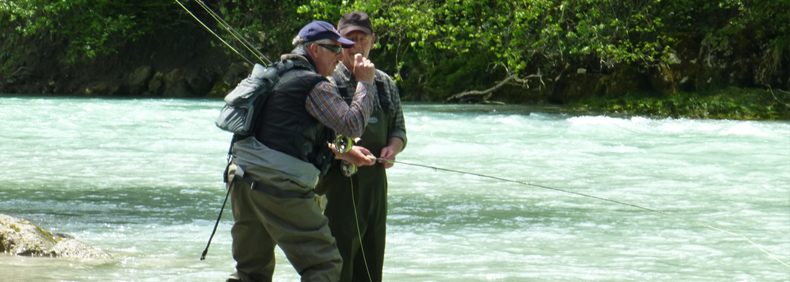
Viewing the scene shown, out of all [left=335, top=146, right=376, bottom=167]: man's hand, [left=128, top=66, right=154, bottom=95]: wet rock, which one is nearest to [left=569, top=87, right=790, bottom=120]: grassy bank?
[left=128, top=66, right=154, bottom=95]: wet rock

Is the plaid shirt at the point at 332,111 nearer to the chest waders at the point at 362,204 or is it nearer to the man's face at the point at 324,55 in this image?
the man's face at the point at 324,55

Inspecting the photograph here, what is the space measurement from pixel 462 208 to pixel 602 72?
12.1 metres

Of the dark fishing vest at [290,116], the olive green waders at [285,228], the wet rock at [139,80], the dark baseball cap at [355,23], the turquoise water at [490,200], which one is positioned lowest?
the wet rock at [139,80]

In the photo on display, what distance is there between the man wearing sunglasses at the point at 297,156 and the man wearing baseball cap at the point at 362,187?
162 mm

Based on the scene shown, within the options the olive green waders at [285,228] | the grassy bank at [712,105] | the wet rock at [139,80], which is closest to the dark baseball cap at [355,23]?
the olive green waders at [285,228]

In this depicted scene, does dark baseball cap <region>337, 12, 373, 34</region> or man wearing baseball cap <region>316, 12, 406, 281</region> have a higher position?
dark baseball cap <region>337, 12, 373, 34</region>

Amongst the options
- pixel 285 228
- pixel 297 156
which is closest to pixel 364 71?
pixel 297 156

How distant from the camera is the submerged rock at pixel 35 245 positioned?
4.85m

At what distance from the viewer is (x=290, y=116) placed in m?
3.25

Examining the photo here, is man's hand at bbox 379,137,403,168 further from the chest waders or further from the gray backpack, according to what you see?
the gray backpack

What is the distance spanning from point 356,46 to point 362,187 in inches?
20.8

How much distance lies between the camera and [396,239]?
5.75 m

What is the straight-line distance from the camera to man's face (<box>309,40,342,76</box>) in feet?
11.1

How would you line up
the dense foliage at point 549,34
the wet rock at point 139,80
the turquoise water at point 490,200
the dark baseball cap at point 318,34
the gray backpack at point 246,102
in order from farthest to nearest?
the wet rock at point 139,80, the dense foliage at point 549,34, the turquoise water at point 490,200, the dark baseball cap at point 318,34, the gray backpack at point 246,102
